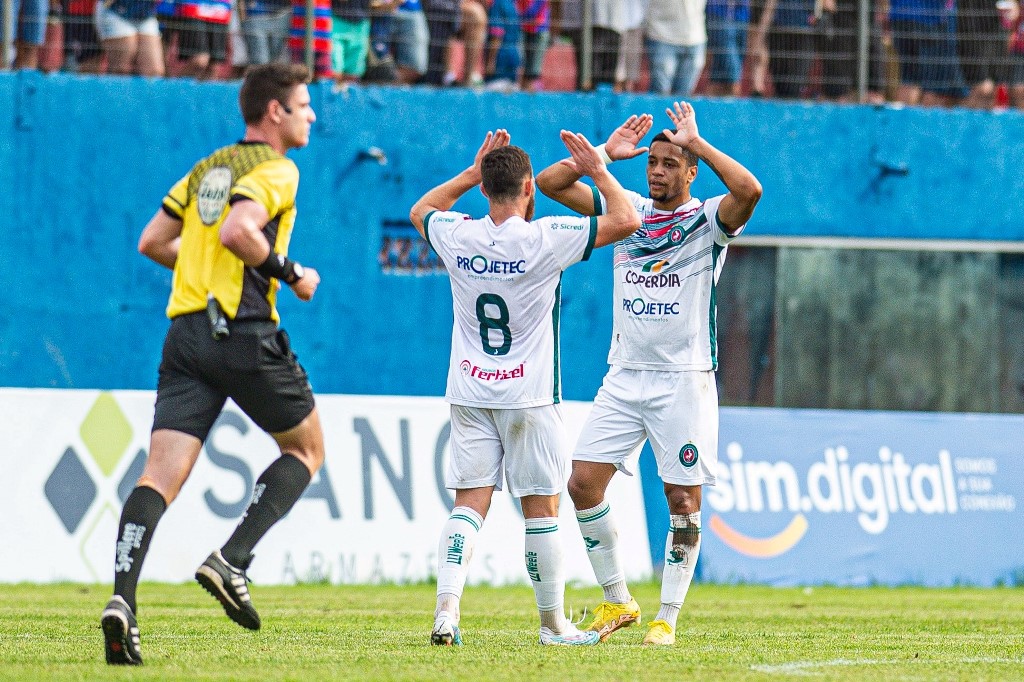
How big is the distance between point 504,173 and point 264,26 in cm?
733

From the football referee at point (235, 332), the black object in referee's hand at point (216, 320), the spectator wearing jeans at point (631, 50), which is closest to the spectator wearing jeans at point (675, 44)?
the spectator wearing jeans at point (631, 50)

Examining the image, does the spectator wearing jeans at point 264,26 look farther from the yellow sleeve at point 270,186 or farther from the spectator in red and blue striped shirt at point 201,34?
the yellow sleeve at point 270,186

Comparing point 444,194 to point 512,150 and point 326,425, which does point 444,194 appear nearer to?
point 512,150

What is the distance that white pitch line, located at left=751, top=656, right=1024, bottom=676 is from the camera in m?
6.27

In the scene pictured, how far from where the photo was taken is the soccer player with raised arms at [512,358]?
7098mm

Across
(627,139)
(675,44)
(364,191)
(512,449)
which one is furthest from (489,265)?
(675,44)

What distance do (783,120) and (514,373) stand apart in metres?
8.30

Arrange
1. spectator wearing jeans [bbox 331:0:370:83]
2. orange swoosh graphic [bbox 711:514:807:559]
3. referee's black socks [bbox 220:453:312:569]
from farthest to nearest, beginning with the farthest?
spectator wearing jeans [bbox 331:0:370:83]
orange swoosh graphic [bbox 711:514:807:559]
referee's black socks [bbox 220:453:312:569]

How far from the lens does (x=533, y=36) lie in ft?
47.9

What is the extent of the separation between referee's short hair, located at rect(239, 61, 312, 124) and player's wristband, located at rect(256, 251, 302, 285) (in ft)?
2.08

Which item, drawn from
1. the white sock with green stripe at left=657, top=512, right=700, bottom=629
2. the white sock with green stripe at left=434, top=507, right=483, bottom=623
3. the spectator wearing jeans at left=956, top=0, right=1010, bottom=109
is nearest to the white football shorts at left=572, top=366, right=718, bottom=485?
the white sock with green stripe at left=657, top=512, right=700, bottom=629

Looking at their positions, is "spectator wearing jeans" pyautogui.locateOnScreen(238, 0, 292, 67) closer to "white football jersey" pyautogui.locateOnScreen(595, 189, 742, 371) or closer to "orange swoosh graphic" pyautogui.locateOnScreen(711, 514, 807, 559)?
"orange swoosh graphic" pyautogui.locateOnScreen(711, 514, 807, 559)


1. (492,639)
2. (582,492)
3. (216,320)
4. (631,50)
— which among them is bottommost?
(492,639)

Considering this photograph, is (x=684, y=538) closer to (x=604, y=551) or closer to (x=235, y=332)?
(x=604, y=551)
